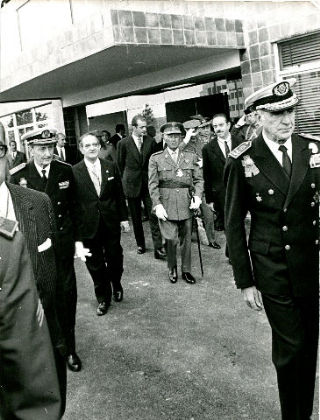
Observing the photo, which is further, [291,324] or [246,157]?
[246,157]

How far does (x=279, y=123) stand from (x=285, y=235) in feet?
2.21

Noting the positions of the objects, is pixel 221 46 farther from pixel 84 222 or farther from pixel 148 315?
pixel 148 315

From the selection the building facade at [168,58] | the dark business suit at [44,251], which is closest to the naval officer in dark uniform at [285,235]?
the dark business suit at [44,251]

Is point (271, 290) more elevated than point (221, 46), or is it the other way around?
point (221, 46)

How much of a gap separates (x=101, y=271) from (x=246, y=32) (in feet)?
17.0

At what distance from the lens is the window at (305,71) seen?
8.09 m

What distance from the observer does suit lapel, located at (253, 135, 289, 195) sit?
3.25 m

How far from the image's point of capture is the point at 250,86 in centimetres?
900

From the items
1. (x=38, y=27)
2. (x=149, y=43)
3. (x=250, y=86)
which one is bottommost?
(x=250, y=86)

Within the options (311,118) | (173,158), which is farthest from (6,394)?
(311,118)

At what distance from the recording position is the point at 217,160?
23.2ft

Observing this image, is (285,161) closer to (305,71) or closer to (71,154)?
(305,71)

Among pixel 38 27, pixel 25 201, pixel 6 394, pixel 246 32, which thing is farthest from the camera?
pixel 38 27

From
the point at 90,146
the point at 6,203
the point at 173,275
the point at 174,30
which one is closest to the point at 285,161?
the point at 6,203
